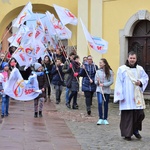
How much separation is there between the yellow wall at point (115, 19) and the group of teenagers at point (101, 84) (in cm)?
193

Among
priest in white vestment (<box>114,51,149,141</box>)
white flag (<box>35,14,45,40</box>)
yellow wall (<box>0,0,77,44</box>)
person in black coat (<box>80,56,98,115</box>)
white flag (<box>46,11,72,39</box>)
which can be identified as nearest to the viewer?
priest in white vestment (<box>114,51,149,141</box>)

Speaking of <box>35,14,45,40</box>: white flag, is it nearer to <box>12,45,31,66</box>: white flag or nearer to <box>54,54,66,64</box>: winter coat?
<box>12,45,31,66</box>: white flag

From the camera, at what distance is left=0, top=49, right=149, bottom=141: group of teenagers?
887 centimetres

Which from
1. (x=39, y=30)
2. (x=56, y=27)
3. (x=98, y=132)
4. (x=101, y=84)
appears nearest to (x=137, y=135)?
(x=98, y=132)

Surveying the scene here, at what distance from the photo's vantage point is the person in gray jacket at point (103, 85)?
11021 millimetres

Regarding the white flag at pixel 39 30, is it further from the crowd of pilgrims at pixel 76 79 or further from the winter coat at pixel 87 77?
the winter coat at pixel 87 77

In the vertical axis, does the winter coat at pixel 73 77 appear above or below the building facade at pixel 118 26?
below

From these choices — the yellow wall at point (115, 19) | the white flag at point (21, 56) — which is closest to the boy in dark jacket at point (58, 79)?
the white flag at point (21, 56)

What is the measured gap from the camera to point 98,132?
9914mm

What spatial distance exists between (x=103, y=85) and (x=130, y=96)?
216 cm

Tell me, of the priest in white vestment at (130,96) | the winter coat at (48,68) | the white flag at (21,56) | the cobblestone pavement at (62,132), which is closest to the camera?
the cobblestone pavement at (62,132)

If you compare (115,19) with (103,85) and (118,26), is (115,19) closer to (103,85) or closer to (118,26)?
(118,26)

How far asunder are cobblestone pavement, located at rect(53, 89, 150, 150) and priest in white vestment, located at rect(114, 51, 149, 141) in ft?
1.12

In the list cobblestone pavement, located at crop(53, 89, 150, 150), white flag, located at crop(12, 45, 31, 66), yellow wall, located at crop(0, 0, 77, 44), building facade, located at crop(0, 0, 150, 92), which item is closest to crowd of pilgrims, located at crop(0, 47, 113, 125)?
white flag, located at crop(12, 45, 31, 66)
